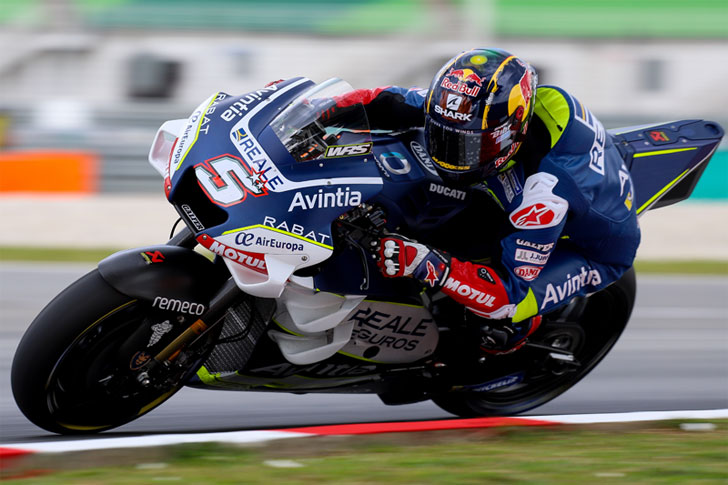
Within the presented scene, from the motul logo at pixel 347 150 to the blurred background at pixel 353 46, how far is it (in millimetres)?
12384

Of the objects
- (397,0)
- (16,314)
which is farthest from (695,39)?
(16,314)

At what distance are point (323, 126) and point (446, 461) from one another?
1249mm

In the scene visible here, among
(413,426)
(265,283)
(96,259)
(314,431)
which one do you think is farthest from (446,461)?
(96,259)

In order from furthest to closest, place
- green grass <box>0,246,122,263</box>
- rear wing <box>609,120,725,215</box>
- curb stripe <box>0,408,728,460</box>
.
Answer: green grass <box>0,246,122,263</box> → rear wing <box>609,120,725,215</box> → curb stripe <box>0,408,728,460</box>

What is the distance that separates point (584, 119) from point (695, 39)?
1340 cm

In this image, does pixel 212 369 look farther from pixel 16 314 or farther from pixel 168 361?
pixel 16 314

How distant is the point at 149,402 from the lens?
3639 mm

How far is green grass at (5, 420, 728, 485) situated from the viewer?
3.16 metres

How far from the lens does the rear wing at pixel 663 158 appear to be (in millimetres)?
4254

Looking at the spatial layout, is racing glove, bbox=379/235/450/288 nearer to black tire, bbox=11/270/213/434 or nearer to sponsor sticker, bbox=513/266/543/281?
sponsor sticker, bbox=513/266/543/281

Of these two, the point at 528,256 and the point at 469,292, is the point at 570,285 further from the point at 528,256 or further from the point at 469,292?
the point at 469,292

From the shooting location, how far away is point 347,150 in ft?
11.1

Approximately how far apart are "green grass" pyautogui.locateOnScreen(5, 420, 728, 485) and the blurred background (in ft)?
40.5

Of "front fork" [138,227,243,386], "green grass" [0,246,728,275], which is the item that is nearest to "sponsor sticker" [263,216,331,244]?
"front fork" [138,227,243,386]
